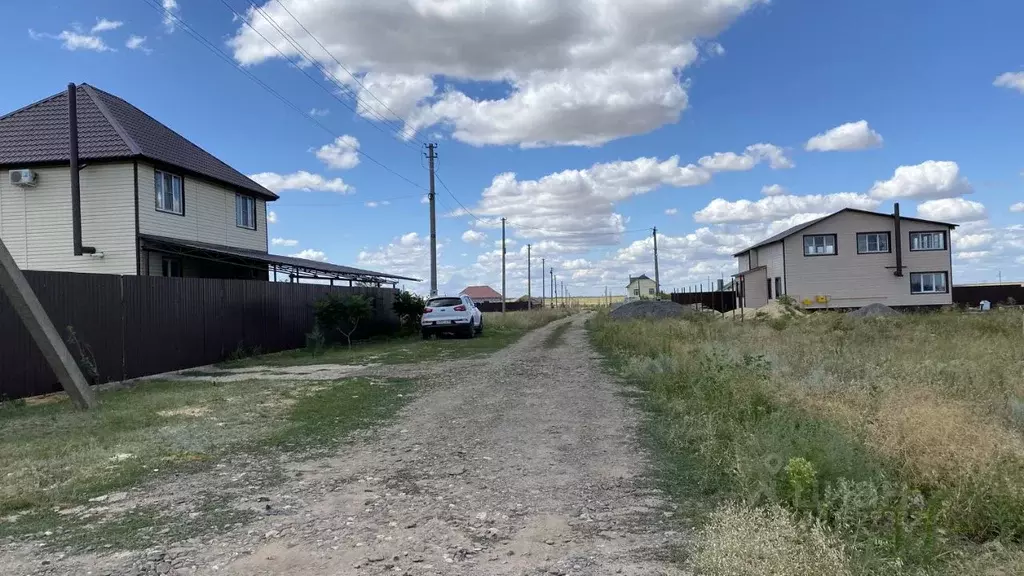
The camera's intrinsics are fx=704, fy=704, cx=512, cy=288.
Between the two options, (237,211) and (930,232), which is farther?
(930,232)

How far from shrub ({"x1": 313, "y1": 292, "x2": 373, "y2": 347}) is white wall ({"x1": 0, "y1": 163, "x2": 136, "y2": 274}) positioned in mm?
5136

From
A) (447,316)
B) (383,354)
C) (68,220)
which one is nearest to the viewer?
(68,220)

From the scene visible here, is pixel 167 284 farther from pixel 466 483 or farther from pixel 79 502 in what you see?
pixel 466 483

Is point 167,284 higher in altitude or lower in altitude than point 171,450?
higher

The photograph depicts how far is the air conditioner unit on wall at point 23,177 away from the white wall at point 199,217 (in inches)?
111

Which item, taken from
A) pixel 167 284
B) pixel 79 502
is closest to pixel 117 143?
pixel 167 284

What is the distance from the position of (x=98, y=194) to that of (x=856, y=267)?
38.4m

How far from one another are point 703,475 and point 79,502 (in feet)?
15.5

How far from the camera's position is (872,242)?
4134 centimetres

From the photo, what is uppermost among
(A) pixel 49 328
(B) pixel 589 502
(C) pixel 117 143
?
(C) pixel 117 143

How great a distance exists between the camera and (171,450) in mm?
6809

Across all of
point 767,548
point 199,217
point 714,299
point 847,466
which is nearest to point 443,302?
point 199,217

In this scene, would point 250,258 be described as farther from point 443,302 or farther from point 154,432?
point 154,432

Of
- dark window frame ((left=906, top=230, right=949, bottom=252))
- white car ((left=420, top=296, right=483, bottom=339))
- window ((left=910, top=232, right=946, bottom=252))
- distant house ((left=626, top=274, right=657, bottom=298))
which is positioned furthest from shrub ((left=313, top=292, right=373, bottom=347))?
distant house ((left=626, top=274, right=657, bottom=298))
